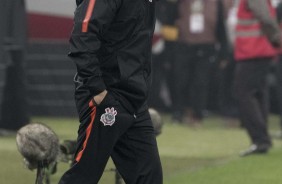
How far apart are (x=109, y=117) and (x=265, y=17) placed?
220 inches

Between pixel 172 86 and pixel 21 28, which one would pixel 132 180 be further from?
pixel 172 86

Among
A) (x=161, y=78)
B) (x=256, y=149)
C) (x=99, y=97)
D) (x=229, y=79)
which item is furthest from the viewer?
(x=161, y=78)

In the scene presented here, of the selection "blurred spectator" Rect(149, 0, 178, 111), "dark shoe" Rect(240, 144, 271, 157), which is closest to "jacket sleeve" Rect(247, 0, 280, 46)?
"dark shoe" Rect(240, 144, 271, 157)

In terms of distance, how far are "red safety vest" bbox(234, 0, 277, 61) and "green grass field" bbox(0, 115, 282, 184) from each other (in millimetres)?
1152

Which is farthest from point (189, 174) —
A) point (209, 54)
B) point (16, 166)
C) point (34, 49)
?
point (34, 49)

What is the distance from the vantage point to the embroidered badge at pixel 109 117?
6.64 metres

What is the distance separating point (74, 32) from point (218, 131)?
9.09m

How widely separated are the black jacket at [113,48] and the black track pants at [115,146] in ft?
0.32

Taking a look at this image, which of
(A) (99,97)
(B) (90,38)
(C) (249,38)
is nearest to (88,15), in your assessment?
(B) (90,38)

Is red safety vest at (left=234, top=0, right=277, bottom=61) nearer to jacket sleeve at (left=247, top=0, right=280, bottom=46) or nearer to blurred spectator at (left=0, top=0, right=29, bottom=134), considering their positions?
jacket sleeve at (left=247, top=0, right=280, bottom=46)

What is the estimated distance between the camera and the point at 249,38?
12.7 metres

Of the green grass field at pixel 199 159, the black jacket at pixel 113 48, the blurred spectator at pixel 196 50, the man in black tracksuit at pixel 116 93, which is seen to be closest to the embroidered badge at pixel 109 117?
the man in black tracksuit at pixel 116 93

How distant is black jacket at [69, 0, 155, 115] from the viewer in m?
6.46

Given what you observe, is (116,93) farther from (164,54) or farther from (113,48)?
(164,54)
